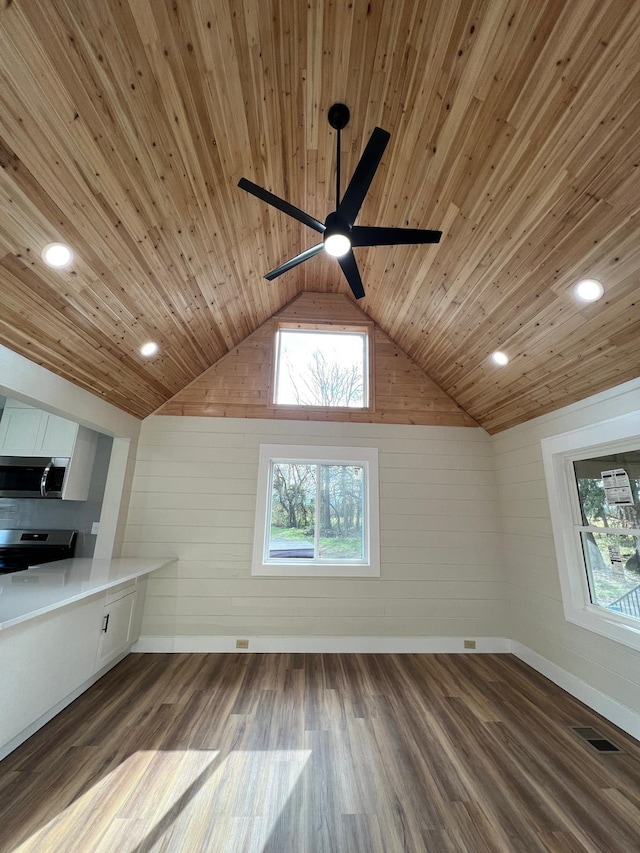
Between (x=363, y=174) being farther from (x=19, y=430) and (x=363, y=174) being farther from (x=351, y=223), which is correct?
(x=19, y=430)

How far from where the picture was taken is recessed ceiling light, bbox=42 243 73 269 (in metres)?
1.89

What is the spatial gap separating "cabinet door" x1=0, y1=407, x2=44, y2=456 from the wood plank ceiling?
41.1 inches

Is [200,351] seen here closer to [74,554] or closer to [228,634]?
[74,554]

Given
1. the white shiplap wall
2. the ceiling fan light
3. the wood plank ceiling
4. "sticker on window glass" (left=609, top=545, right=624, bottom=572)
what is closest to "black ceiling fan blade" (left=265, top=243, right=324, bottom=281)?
the ceiling fan light

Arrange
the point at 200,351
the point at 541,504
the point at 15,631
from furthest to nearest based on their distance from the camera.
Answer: the point at 200,351, the point at 541,504, the point at 15,631

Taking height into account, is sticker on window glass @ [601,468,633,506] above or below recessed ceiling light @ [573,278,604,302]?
below

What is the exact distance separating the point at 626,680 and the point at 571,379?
224 centimetres

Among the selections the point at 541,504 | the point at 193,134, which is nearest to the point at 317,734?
the point at 541,504

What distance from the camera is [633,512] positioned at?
264 cm

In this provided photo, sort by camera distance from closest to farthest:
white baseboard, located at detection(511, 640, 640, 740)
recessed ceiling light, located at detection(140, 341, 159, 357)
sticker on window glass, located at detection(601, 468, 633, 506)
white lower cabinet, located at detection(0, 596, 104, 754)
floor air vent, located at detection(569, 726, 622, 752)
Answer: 1. white lower cabinet, located at detection(0, 596, 104, 754)
2. floor air vent, located at detection(569, 726, 622, 752)
3. white baseboard, located at detection(511, 640, 640, 740)
4. sticker on window glass, located at detection(601, 468, 633, 506)
5. recessed ceiling light, located at detection(140, 341, 159, 357)

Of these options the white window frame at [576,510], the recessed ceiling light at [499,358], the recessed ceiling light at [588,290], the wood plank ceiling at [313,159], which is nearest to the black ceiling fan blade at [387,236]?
the wood plank ceiling at [313,159]

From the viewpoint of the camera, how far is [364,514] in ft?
13.0

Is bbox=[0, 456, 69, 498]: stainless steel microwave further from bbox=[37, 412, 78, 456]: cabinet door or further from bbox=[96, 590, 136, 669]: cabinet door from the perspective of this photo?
bbox=[96, 590, 136, 669]: cabinet door

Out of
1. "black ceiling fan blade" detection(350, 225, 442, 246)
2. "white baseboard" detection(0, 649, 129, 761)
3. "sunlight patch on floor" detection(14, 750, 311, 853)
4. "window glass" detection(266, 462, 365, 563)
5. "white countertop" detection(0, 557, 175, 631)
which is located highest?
"black ceiling fan blade" detection(350, 225, 442, 246)
